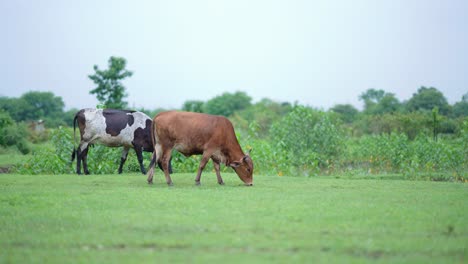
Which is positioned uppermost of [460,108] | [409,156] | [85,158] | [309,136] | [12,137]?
[460,108]

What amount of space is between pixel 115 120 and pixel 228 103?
66.7 meters

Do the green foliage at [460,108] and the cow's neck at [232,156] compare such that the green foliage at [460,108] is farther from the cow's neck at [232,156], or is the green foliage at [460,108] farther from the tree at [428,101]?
the cow's neck at [232,156]

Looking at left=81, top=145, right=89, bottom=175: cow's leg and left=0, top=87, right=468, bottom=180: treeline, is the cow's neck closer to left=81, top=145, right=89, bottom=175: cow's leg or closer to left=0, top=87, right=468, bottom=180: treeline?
left=0, top=87, right=468, bottom=180: treeline

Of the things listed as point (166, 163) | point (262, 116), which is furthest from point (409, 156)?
point (262, 116)

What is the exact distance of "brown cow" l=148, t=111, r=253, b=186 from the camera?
1380cm

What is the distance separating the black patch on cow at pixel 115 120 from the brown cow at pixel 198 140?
3.41 m

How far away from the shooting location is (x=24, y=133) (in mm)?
28844

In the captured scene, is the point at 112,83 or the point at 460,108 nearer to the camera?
the point at 112,83

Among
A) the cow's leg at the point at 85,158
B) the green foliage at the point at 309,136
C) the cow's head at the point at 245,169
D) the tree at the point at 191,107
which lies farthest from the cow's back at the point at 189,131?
the tree at the point at 191,107

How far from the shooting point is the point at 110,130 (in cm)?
1716

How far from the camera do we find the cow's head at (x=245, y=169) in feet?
45.8

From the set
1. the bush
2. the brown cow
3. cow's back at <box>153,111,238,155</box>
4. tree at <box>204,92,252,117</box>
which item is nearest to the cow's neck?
the brown cow

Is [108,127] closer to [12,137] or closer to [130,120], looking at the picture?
[130,120]

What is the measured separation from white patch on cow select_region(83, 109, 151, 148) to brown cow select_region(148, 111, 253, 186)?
338cm
